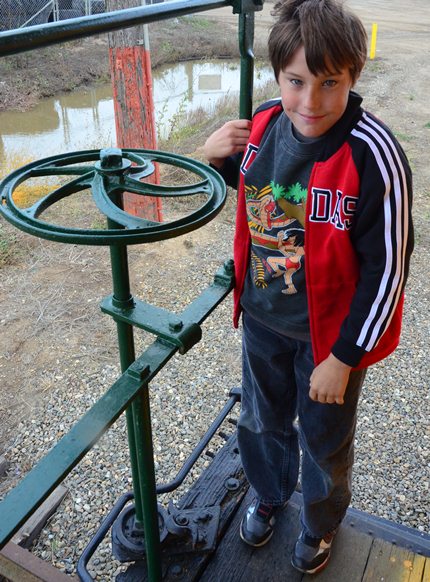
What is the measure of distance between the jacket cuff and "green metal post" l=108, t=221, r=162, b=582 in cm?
47

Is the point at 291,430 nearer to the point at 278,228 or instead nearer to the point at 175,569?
the point at 175,569

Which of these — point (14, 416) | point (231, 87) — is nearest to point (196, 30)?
point (231, 87)

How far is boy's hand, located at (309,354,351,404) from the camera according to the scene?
1.38 meters

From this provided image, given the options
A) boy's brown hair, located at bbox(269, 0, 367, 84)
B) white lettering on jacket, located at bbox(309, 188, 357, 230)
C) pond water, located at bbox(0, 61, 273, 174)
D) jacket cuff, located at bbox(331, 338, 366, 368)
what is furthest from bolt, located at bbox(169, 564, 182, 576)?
pond water, located at bbox(0, 61, 273, 174)

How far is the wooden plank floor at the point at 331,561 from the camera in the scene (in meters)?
1.88

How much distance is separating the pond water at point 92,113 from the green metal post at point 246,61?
670 cm

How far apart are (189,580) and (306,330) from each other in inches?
37.5

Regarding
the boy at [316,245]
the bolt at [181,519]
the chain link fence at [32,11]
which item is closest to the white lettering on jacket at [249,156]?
the boy at [316,245]

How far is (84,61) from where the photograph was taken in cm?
1580

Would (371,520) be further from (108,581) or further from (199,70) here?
(199,70)

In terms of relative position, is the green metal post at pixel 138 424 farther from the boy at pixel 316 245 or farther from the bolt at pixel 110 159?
the boy at pixel 316 245

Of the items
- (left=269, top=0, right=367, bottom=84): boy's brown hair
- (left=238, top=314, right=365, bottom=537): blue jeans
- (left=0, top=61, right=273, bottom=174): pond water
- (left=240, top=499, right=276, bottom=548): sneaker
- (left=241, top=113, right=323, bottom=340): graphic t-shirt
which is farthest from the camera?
(left=0, top=61, right=273, bottom=174): pond water

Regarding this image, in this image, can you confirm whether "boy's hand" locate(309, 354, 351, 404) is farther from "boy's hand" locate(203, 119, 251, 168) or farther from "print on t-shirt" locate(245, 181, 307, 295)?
"boy's hand" locate(203, 119, 251, 168)

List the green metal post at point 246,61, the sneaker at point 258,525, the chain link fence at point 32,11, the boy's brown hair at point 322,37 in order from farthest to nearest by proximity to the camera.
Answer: the chain link fence at point 32,11, the sneaker at point 258,525, the green metal post at point 246,61, the boy's brown hair at point 322,37
